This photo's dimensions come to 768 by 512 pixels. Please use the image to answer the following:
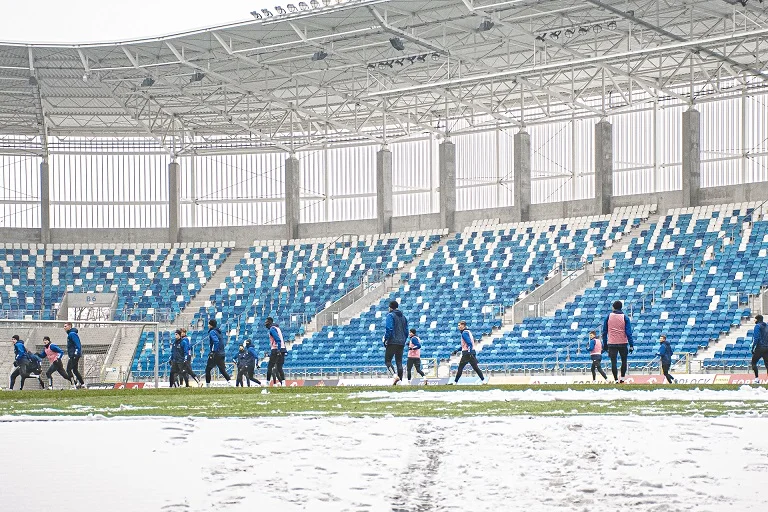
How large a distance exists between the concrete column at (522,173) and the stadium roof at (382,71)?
91cm

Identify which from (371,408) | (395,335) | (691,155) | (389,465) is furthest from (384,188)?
(389,465)

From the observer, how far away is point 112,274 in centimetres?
5922

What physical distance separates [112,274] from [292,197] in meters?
9.49

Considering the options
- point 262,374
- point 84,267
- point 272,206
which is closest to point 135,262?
point 84,267

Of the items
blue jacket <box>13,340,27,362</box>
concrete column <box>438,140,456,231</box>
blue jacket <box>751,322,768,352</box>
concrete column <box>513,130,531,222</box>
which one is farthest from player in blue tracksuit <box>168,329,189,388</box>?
concrete column <box>438,140,456,231</box>

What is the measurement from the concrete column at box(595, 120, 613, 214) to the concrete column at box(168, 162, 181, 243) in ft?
72.6

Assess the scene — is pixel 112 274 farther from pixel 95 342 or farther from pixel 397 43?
pixel 397 43

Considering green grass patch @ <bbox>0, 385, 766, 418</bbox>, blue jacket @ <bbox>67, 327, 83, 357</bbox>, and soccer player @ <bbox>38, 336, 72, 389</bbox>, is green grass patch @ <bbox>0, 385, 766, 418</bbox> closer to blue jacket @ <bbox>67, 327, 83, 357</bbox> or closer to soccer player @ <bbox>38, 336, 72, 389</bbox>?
Result: soccer player @ <bbox>38, 336, 72, 389</bbox>

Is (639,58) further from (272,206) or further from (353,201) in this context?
(272,206)

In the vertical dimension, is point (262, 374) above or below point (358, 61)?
below

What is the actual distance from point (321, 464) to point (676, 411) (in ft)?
15.1

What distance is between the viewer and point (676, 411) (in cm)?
1243

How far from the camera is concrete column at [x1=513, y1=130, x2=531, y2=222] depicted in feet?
176

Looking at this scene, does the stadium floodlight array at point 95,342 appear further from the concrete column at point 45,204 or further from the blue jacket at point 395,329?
the concrete column at point 45,204
